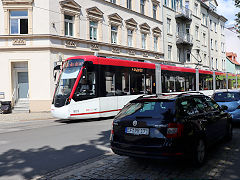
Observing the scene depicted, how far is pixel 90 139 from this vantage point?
7539 millimetres

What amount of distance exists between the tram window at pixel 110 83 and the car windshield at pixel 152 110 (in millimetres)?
7266

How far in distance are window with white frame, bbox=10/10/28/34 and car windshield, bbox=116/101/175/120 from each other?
50.9 feet

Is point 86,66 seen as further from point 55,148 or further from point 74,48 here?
point 74,48

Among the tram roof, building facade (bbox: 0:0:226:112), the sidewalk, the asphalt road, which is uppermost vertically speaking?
building facade (bbox: 0:0:226:112)

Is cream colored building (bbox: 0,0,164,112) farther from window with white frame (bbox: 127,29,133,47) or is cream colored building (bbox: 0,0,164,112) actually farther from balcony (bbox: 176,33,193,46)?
balcony (bbox: 176,33,193,46)

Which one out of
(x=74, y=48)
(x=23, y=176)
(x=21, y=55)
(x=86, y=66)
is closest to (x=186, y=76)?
(x=74, y=48)

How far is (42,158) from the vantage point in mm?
5578

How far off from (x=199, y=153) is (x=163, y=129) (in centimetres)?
106

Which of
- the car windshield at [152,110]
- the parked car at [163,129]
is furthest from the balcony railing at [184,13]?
the car windshield at [152,110]

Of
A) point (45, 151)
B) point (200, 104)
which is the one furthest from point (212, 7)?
point (45, 151)

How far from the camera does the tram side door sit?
1212cm

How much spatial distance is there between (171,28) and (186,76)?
14128mm

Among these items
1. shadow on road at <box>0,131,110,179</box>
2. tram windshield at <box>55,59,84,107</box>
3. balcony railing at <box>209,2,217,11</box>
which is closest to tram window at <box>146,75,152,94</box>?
tram windshield at <box>55,59,84,107</box>

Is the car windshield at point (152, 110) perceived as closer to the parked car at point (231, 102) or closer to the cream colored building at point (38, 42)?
the parked car at point (231, 102)
